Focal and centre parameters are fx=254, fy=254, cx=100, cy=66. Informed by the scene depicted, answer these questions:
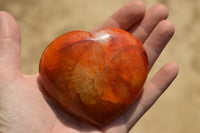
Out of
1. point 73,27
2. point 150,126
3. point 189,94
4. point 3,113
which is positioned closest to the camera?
point 3,113

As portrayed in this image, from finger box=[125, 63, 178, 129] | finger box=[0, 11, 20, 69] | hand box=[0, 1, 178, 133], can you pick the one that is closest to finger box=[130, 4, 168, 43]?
hand box=[0, 1, 178, 133]

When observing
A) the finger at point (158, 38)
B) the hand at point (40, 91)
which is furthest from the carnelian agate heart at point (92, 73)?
the finger at point (158, 38)

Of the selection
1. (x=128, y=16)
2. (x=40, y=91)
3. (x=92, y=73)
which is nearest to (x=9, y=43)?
(x=40, y=91)

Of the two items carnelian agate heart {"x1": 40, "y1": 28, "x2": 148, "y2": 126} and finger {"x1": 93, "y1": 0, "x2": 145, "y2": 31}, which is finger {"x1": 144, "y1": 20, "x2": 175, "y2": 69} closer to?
finger {"x1": 93, "y1": 0, "x2": 145, "y2": 31}

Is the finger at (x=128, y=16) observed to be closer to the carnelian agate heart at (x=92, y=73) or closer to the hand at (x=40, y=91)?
the hand at (x=40, y=91)

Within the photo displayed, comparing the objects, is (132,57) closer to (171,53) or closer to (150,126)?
(150,126)

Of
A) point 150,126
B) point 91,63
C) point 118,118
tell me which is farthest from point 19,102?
point 150,126

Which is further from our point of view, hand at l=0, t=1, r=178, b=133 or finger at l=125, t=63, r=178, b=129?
finger at l=125, t=63, r=178, b=129
